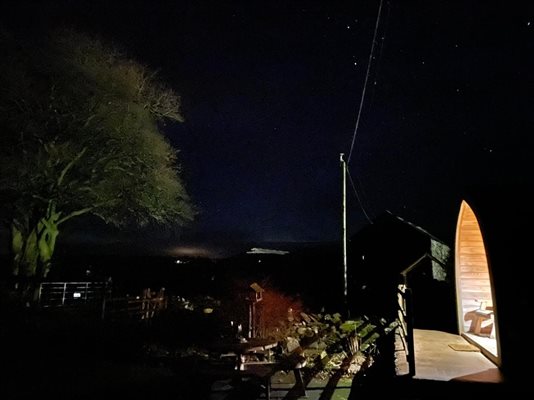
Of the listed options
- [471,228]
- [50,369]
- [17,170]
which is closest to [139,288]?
[17,170]

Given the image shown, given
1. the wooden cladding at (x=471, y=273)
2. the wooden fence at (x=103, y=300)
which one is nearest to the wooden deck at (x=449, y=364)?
the wooden cladding at (x=471, y=273)

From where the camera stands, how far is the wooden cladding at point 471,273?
9883 millimetres

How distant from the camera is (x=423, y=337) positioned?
31.2 feet

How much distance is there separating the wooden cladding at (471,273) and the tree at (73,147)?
13.7 metres

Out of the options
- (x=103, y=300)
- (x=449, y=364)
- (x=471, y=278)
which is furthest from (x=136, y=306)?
(x=471, y=278)

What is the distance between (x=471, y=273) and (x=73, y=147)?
16.0 m

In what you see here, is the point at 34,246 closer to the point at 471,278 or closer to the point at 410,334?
the point at 410,334

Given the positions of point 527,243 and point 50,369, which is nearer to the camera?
point 527,243

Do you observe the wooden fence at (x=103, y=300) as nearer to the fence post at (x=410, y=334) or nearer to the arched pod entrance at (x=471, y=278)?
the fence post at (x=410, y=334)

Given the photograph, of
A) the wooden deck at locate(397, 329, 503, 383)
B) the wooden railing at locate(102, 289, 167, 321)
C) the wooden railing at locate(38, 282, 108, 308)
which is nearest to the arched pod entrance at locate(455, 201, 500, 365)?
the wooden deck at locate(397, 329, 503, 383)

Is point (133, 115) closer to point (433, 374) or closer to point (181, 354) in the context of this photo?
point (181, 354)

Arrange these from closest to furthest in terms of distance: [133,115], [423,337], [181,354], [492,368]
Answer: [492,368], [423,337], [181,354], [133,115]

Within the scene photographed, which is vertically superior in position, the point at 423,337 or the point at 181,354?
the point at 423,337

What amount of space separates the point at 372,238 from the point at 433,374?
2107 centimetres
